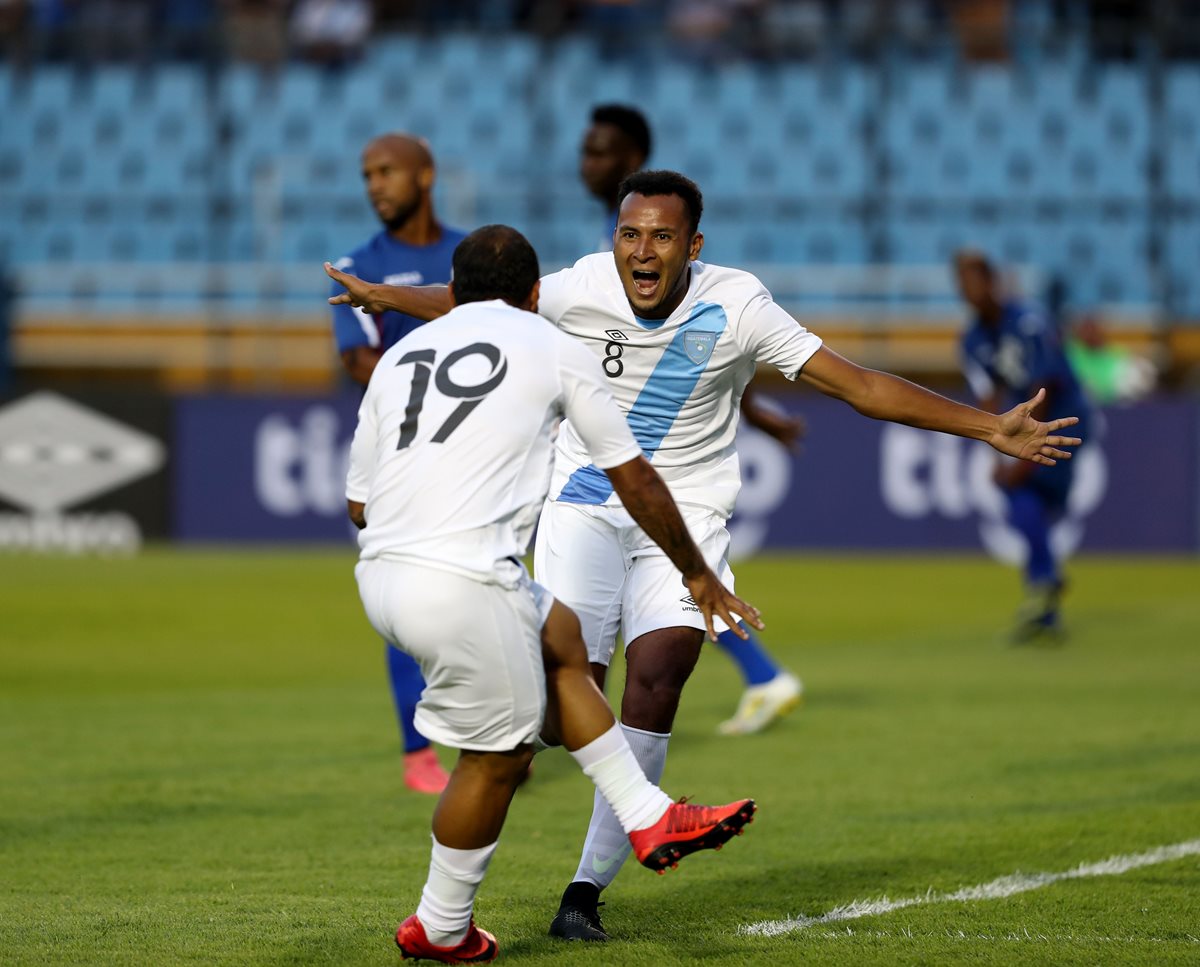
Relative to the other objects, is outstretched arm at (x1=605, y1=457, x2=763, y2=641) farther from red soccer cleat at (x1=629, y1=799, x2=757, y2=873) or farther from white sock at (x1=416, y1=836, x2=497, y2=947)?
white sock at (x1=416, y1=836, x2=497, y2=947)

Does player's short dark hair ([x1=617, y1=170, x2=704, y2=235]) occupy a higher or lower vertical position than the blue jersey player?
higher

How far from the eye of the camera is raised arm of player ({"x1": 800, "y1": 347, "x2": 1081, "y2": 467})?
503 cm

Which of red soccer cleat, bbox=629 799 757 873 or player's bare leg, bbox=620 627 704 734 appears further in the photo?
player's bare leg, bbox=620 627 704 734

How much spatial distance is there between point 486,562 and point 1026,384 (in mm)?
8672

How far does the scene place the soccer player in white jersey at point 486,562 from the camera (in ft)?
14.4

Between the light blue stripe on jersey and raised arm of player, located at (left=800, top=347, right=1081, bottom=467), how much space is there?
13.2 inches

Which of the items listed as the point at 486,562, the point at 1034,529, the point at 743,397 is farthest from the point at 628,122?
the point at 1034,529

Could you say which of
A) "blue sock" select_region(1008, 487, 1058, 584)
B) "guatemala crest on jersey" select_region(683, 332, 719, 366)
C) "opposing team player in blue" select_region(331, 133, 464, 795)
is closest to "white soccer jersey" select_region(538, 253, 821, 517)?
"guatemala crest on jersey" select_region(683, 332, 719, 366)

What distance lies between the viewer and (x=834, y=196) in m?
21.3

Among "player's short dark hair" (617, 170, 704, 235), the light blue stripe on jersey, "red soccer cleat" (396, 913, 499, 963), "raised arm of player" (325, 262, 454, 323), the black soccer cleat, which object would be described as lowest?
the black soccer cleat

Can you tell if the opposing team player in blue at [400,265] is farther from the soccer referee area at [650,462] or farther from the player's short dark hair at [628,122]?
the player's short dark hair at [628,122]

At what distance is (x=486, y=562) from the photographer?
4.37 m

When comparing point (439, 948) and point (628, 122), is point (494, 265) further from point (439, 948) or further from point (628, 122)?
point (628, 122)

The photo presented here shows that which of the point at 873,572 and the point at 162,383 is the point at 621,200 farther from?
the point at 162,383
